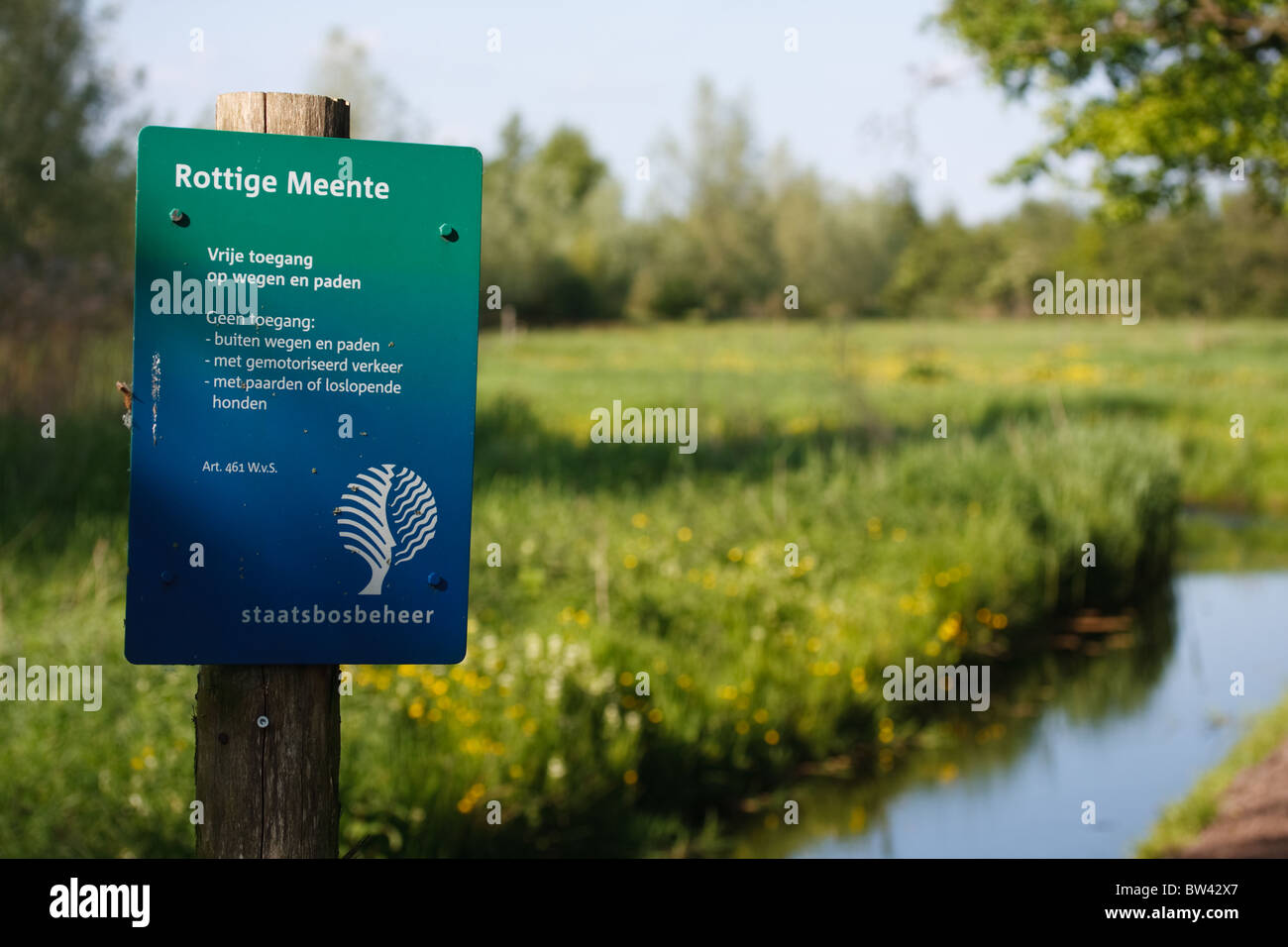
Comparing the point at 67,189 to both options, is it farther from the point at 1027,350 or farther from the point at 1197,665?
the point at 1027,350

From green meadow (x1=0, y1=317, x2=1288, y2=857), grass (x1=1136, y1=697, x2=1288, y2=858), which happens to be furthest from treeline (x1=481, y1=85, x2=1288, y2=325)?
grass (x1=1136, y1=697, x2=1288, y2=858)

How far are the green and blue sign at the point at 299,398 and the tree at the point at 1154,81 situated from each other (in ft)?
20.9

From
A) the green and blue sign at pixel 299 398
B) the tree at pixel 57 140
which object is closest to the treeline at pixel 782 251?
the tree at pixel 57 140

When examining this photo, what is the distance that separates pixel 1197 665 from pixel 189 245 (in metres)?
10.1

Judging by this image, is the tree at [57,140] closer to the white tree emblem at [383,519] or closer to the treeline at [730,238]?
the treeline at [730,238]

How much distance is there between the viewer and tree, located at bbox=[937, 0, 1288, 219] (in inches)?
322

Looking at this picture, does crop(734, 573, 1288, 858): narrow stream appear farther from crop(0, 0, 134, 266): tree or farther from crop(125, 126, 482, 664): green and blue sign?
crop(0, 0, 134, 266): tree

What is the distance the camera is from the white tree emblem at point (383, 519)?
242cm

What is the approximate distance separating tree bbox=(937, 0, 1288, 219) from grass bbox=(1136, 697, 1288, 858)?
4.01 meters

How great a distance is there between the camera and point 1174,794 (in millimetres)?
7637

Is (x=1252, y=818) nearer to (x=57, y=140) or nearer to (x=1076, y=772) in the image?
(x=1076, y=772)
